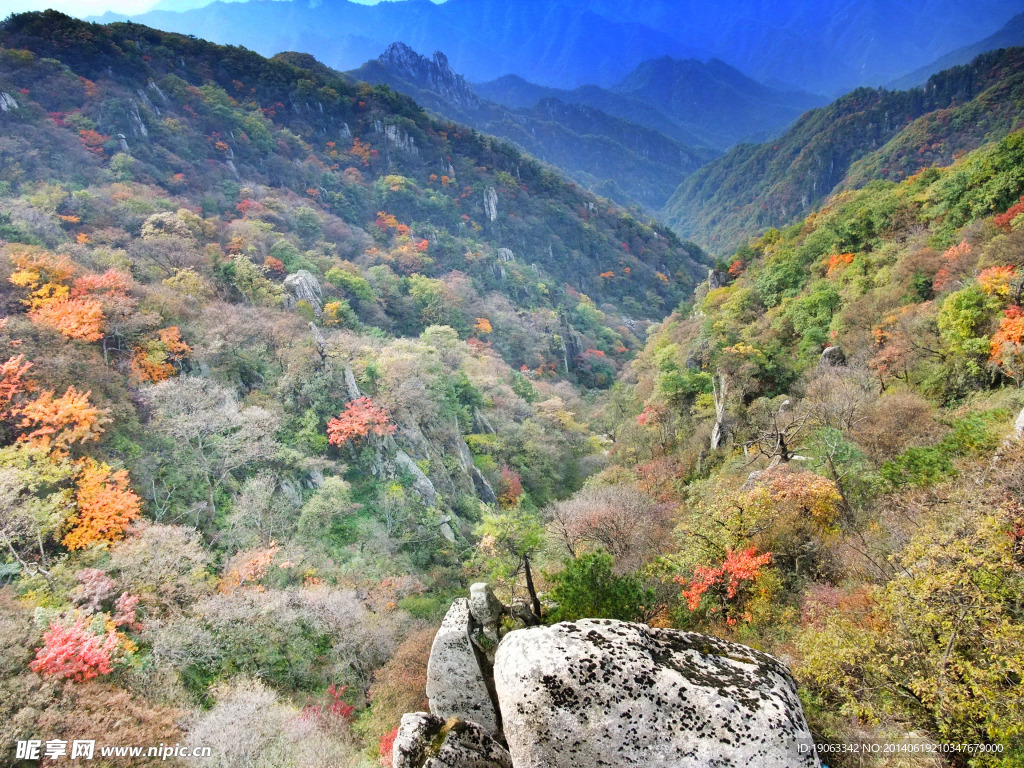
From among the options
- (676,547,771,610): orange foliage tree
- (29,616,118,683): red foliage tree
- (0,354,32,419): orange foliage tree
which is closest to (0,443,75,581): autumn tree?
(0,354,32,419): orange foliage tree

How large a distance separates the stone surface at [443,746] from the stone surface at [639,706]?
2128 millimetres

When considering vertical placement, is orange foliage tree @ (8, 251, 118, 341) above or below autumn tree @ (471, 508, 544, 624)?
above

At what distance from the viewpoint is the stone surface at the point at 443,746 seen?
750 centimetres

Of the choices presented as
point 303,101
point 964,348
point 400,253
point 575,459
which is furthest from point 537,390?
point 303,101

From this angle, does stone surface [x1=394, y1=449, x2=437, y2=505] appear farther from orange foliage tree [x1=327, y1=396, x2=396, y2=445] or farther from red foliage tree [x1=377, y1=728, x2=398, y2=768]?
red foliage tree [x1=377, y1=728, x2=398, y2=768]

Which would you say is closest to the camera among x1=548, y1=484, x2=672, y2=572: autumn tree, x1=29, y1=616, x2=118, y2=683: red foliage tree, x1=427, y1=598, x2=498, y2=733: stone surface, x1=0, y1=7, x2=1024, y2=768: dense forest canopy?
x1=0, y1=7, x2=1024, y2=768: dense forest canopy

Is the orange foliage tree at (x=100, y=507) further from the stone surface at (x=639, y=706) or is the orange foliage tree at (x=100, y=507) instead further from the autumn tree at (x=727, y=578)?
the autumn tree at (x=727, y=578)

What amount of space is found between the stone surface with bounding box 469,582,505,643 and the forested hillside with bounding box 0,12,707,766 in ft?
12.8

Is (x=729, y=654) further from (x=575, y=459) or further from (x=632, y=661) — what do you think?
(x=575, y=459)

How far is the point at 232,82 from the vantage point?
72.2 m

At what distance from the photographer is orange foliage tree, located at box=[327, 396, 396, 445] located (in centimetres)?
2491

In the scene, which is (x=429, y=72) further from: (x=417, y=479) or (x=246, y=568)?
(x=246, y=568)

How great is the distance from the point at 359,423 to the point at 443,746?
64.4 ft

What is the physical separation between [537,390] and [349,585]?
30728 mm
